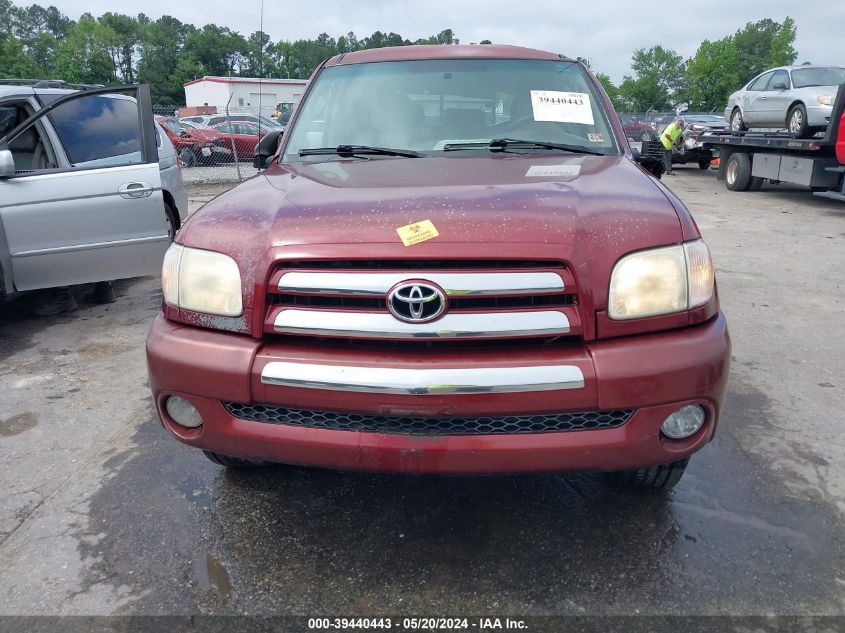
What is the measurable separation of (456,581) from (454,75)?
2442mm

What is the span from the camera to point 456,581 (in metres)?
2.23

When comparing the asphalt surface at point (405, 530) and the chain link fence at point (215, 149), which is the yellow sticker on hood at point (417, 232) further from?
the chain link fence at point (215, 149)

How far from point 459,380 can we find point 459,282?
11.3 inches

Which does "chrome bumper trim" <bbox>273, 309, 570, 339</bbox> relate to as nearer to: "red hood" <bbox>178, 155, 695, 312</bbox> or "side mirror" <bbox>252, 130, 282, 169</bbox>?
"red hood" <bbox>178, 155, 695, 312</bbox>

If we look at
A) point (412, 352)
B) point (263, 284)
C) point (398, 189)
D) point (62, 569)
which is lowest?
point (62, 569)

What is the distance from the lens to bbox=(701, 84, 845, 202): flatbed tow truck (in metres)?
Answer: 10.6

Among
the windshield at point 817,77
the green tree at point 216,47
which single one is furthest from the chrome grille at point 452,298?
the green tree at point 216,47

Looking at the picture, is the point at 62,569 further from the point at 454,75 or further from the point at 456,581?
the point at 454,75

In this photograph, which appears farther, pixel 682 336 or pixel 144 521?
pixel 144 521

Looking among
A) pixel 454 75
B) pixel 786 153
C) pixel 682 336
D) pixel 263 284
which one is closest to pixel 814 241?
pixel 786 153

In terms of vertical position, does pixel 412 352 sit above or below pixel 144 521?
above

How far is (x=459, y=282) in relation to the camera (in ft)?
6.44

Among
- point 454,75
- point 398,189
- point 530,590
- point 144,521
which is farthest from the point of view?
point 454,75

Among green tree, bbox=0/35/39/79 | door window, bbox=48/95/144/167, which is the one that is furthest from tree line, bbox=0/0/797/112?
door window, bbox=48/95/144/167
